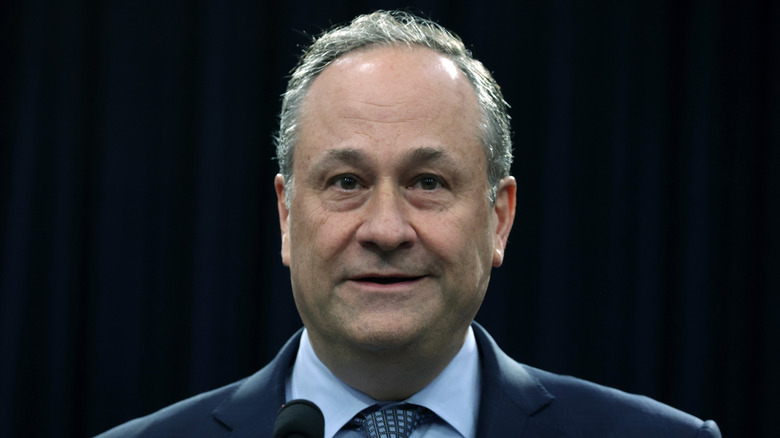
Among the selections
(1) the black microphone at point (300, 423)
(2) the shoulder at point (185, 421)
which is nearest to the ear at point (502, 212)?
(2) the shoulder at point (185, 421)

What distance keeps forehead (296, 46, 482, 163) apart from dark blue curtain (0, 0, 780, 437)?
0.98 m

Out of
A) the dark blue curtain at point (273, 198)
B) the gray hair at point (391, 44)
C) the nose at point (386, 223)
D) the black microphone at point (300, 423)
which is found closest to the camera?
the black microphone at point (300, 423)

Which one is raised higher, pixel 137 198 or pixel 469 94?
pixel 469 94

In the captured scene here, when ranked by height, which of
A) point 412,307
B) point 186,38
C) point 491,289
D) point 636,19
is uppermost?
point 636,19

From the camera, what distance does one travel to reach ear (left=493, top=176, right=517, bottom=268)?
5.73 feet

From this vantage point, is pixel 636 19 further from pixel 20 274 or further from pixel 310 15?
pixel 20 274

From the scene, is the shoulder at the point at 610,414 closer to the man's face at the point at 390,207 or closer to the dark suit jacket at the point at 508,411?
the dark suit jacket at the point at 508,411

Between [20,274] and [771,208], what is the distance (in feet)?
8.23

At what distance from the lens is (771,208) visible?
273 cm

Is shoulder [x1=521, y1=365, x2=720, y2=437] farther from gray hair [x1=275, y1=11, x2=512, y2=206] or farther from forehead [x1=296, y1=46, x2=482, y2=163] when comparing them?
forehead [x1=296, y1=46, x2=482, y2=163]

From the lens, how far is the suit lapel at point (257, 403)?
5.47ft

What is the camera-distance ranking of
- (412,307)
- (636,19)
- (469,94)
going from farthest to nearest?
(636,19), (469,94), (412,307)

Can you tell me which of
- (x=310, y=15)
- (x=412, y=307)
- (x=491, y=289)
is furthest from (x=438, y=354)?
(x=310, y=15)

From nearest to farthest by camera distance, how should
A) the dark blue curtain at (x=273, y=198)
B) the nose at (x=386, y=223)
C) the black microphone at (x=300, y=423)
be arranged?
1. the black microphone at (x=300, y=423)
2. the nose at (x=386, y=223)
3. the dark blue curtain at (x=273, y=198)
